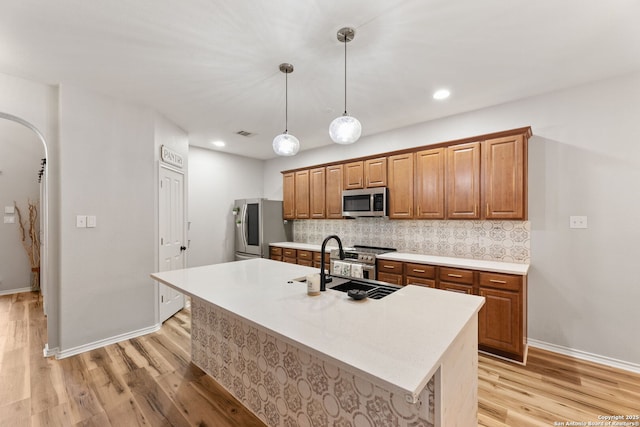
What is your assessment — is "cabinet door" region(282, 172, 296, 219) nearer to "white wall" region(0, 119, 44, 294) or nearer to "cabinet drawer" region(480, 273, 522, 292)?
"cabinet drawer" region(480, 273, 522, 292)

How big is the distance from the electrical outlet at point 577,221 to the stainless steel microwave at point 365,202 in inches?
73.7

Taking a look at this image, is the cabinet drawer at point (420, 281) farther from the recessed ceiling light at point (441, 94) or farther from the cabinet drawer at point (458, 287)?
the recessed ceiling light at point (441, 94)

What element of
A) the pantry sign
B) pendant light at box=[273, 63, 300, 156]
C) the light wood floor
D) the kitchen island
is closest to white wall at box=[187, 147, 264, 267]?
the pantry sign

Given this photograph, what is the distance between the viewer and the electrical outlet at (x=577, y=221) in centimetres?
266

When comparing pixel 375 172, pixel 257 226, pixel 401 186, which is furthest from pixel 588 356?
pixel 257 226

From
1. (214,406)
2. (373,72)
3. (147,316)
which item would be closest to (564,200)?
(373,72)

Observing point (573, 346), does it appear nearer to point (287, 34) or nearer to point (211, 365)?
point (211, 365)

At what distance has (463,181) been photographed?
10.2 feet

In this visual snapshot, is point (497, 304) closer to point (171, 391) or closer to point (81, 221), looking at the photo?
point (171, 391)

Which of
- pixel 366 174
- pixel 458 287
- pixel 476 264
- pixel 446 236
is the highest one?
pixel 366 174

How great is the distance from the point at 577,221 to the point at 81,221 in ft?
16.1

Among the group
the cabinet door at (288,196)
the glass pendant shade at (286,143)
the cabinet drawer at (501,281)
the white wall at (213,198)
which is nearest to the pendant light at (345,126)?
the glass pendant shade at (286,143)

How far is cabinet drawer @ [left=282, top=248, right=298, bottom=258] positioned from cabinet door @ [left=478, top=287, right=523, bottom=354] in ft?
8.90

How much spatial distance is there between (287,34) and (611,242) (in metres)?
3.33
